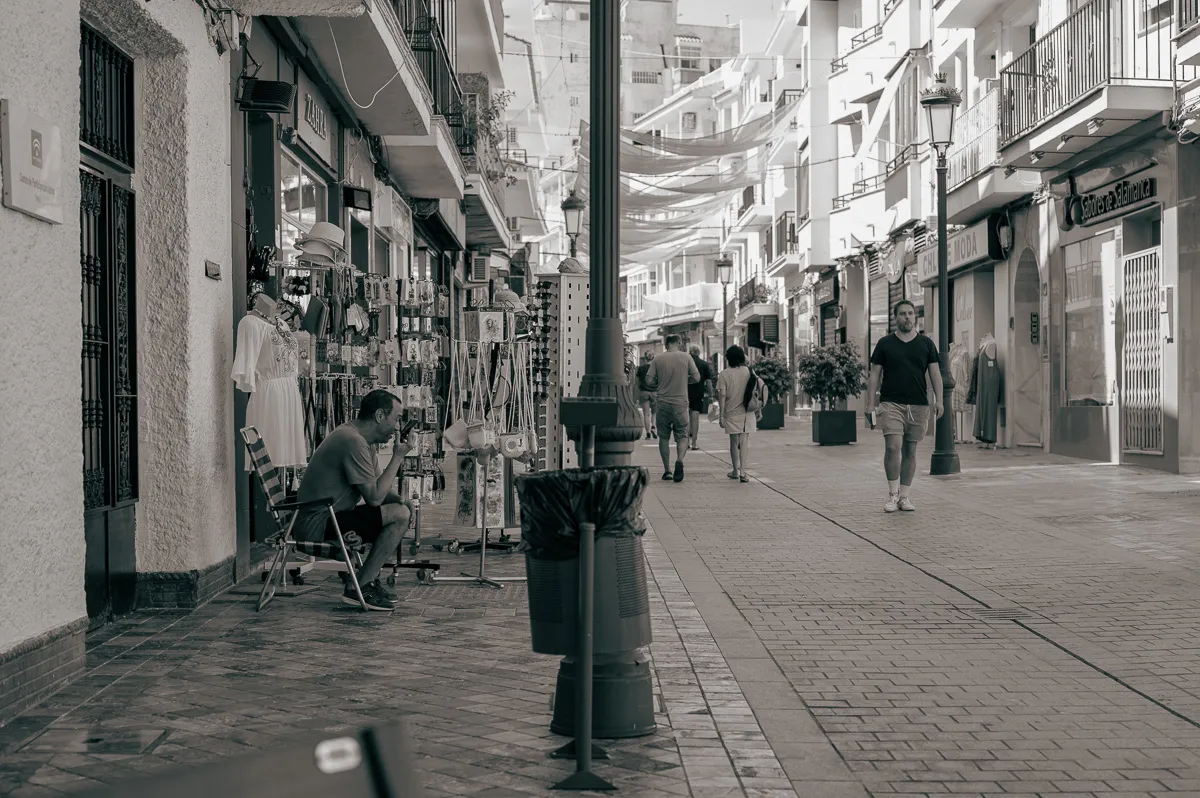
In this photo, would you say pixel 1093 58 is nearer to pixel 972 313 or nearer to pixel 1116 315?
pixel 1116 315

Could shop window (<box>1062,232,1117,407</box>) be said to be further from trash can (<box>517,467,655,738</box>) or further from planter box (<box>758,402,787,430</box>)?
trash can (<box>517,467,655,738</box>)

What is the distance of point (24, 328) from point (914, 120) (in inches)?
1023

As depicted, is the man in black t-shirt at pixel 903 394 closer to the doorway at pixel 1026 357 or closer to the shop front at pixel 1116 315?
the shop front at pixel 1116 315

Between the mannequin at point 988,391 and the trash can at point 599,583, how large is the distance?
62.8 feet

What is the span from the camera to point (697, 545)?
35.8 feet

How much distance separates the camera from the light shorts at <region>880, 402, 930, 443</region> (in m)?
13.2

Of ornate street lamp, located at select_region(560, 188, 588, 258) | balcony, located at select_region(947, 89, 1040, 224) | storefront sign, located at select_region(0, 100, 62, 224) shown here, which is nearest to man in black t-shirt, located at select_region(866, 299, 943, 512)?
storefront sign, located at select_region(0, 100, 62, 224)

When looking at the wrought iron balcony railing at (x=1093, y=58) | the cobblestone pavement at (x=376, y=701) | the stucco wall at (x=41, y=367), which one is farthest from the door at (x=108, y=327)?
the wrought iron balcony railing at (x=1093, y=58)

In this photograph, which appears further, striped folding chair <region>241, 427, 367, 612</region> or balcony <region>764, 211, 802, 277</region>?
balcony <region>764, 211, 802, 277</region>

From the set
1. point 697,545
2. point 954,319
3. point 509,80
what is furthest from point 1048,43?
point 509,80

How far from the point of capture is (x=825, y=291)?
40.8 m

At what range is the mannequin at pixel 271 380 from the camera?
8562mm

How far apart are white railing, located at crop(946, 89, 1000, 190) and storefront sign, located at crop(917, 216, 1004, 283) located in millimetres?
917

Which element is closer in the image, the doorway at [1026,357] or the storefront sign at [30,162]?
the storefront sign at [30,162]
